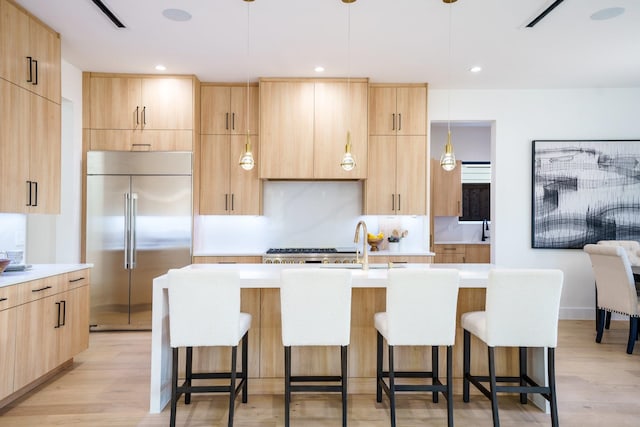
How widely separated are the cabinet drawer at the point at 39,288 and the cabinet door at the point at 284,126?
2.43 metres

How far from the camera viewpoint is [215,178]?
5.00m

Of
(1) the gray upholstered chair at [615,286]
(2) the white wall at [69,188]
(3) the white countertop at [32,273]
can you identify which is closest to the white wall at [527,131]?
(1) the gray upholstered chair at [615,286]

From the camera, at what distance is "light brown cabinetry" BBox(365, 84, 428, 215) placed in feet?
16.4

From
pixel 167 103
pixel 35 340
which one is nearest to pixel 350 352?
pixel 35 340

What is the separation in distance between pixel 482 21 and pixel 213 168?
3.30m

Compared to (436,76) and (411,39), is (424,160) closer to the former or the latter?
(436,76)

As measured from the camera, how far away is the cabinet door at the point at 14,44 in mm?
2902

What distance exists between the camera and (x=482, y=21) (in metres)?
3.37

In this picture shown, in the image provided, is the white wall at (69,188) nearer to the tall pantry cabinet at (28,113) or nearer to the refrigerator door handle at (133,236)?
A: the refrigerator door handle at (133,236)

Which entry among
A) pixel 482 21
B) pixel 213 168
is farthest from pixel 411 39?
pixel 213 168

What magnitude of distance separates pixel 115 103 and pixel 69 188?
1.10 metres

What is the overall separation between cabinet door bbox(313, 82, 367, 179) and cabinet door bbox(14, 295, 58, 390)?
3.02m

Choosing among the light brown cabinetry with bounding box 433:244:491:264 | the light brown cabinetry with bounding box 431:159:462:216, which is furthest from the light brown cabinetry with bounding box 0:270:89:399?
the light brown cabinetry with bounding box 431:159:462:216

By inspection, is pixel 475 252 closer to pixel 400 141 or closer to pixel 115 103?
pixel 400 141
